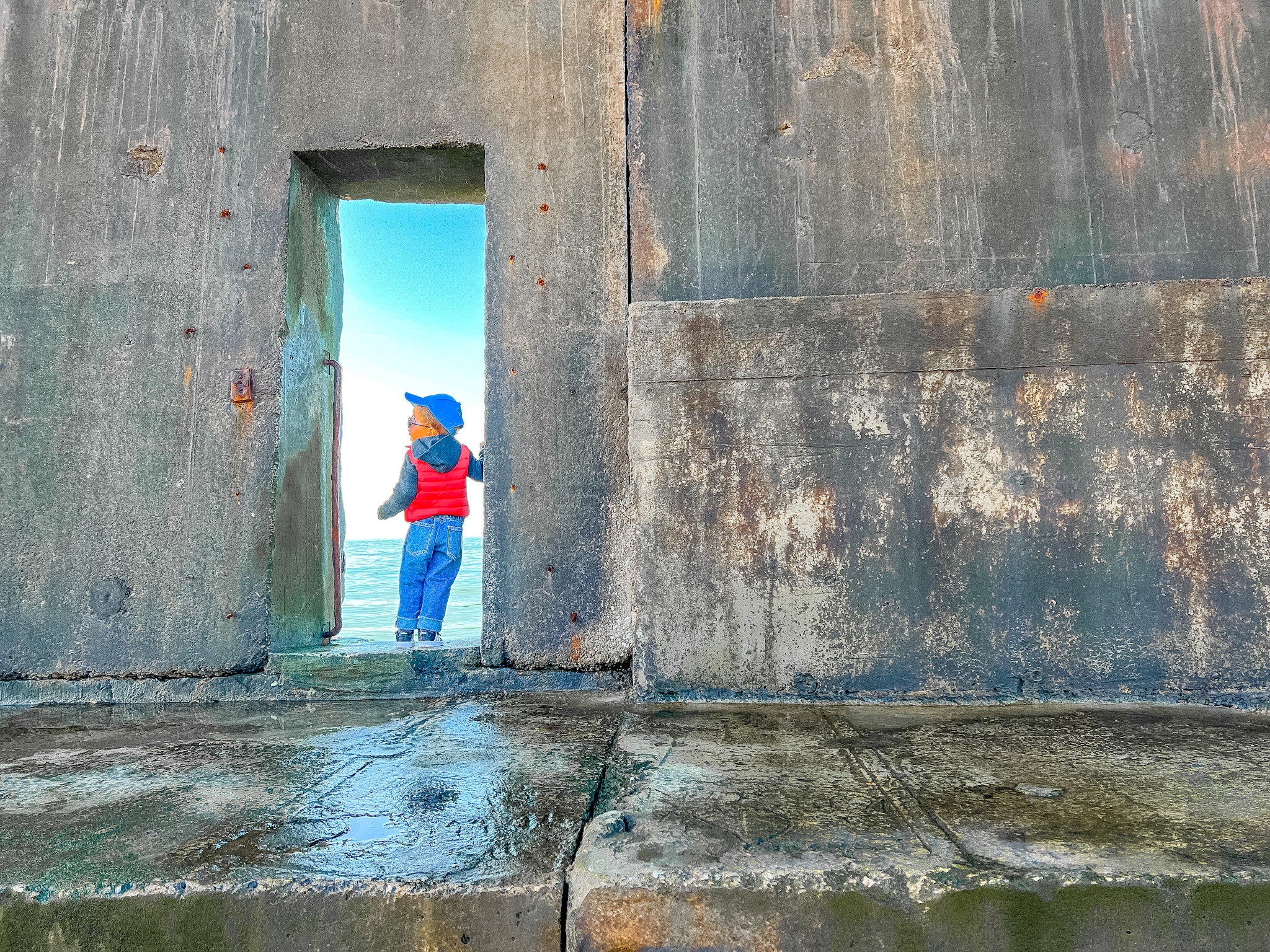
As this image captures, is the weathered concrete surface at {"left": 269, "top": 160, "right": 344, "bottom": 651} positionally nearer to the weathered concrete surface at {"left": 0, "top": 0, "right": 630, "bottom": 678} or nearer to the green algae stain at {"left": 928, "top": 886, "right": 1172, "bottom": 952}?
the weathered concrete surface at {"left": 0, "top": 0, "right": 630, "bottom": 678}

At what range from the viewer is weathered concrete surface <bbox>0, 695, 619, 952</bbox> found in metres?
1.27

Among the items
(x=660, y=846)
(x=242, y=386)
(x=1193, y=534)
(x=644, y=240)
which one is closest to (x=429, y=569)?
(x=242, y=386)

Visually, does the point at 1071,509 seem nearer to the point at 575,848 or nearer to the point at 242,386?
the point at 575,848

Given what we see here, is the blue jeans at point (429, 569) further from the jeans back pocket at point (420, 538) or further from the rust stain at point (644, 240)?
the rust stain at point (644, 240)

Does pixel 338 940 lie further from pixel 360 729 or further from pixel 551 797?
pixel 360 729

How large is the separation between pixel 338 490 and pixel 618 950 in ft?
10.7

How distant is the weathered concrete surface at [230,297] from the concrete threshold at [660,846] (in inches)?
44.1

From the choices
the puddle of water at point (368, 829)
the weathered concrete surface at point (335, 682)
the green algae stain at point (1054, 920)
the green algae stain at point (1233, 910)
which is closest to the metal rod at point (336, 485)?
the weathered concrete surface at point (335, 682)

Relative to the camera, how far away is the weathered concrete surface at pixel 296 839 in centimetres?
127

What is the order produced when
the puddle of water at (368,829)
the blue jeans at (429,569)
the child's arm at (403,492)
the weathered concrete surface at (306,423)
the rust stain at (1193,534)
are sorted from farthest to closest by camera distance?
the child's arm at (403,492) < the blue jeans at (429,569) < the weathered concrete surface at (306,423) < the rust stain at (1193,534) < the puddle of water at (368,829)

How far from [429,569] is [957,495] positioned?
2951 mm

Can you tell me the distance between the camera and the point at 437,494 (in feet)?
14.4

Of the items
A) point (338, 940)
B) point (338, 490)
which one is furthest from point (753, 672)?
point (338, 490)

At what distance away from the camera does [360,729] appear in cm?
239
